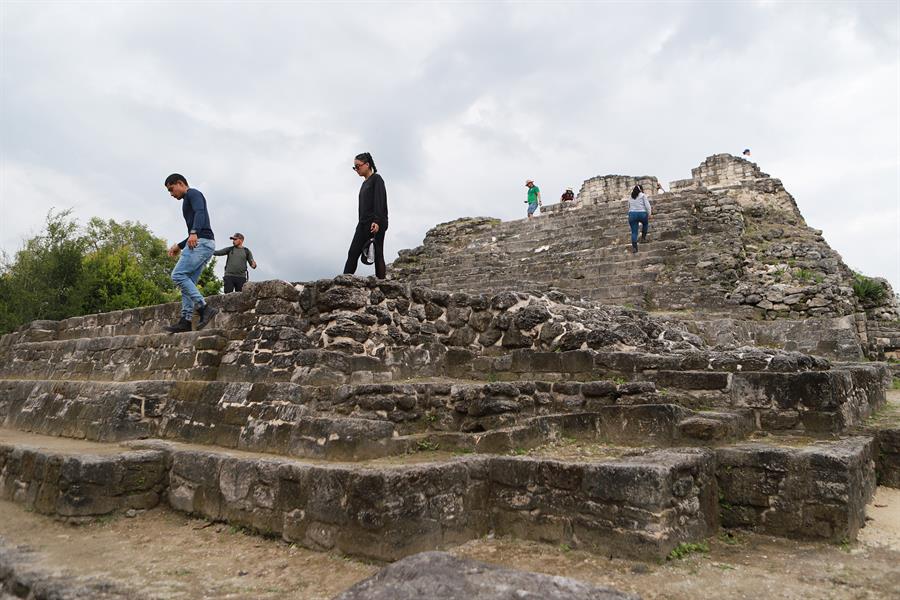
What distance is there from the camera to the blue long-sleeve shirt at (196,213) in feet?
23.0

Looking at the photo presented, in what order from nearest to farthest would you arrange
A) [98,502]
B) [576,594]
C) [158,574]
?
[576,594] < [158,574] < [98,502]

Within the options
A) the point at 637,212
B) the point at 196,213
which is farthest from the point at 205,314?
the point at 637,212

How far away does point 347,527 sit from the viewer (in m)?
3.79

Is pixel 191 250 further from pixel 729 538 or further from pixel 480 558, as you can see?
pixel 729 538

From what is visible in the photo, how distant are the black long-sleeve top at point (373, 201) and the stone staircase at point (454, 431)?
99cm

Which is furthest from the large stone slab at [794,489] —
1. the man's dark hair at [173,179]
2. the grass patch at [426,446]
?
the man's dark hair at [173,179]

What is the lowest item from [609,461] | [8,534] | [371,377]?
[8,534]

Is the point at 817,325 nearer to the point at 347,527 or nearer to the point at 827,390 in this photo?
the point at 827,390

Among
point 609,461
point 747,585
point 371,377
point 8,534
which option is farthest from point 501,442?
point 8,534

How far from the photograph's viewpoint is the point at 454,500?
13.4 feet

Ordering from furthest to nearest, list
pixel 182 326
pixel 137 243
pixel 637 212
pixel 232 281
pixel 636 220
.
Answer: pixel 137 243 < pixel 636 220 < pixel 637 212 < pixel 232 281 < pixel 182 326

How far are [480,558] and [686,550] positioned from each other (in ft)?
4.26

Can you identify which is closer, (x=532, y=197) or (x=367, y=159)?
(x=367, y=159)

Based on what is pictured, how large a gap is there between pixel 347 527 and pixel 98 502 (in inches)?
94.4
